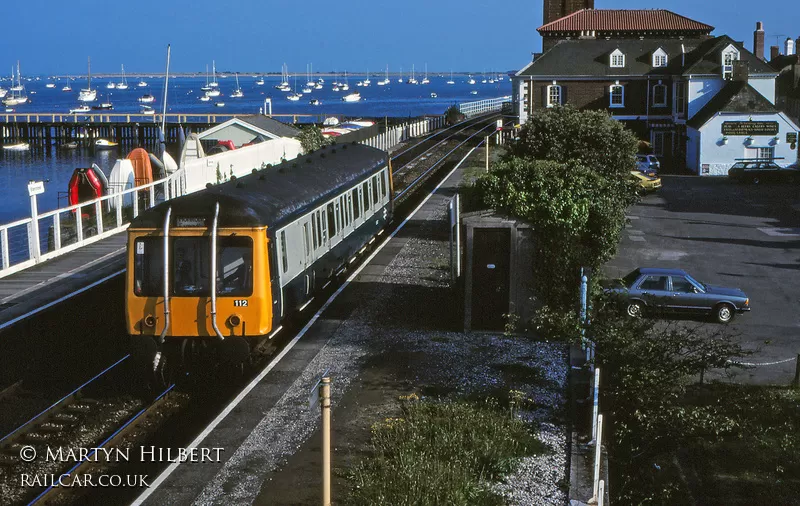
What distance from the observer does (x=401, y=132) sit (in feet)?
232

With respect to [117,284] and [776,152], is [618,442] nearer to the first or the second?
[117,284]

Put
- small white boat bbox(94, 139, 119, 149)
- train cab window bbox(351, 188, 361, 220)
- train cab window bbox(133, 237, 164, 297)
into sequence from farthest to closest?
small white boat bbox(94, 139, 119, 149), train cab window bbox(351, 188, 361, 220), train cab window bbox(133, 237, 164, 297)

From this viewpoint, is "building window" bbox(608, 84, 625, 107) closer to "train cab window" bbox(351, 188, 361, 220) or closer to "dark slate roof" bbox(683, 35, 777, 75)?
"dark slate roof" bbox(683, 35, 777, 75)

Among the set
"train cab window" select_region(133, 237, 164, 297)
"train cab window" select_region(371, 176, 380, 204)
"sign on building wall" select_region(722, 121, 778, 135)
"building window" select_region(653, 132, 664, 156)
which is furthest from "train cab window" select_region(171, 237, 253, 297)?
"building window" select_region(653, 132, 664, 156)

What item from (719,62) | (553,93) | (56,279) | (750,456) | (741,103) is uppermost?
(719,62)

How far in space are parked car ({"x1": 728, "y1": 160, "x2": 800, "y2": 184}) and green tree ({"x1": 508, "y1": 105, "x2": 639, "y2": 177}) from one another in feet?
79.8

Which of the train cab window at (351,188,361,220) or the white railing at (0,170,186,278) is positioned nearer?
the white railing at (0,170,186,278)

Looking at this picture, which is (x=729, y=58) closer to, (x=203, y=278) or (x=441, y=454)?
(x=203, y=278)

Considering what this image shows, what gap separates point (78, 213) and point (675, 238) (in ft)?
64.6

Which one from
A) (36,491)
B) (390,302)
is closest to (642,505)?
(36,491)

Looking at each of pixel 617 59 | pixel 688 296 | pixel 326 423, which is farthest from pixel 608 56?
pixel 326 423

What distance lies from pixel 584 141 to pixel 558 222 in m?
9.44

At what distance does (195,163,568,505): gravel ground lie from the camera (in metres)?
11.3

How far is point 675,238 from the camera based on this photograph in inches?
1291
